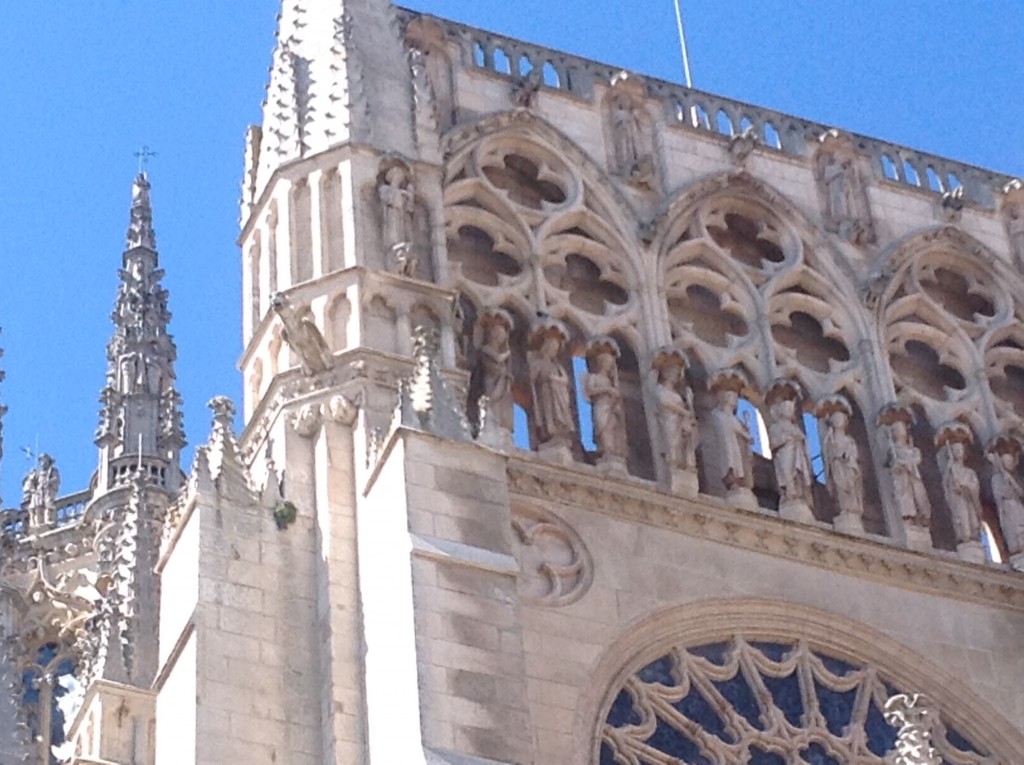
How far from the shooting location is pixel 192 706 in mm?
22453

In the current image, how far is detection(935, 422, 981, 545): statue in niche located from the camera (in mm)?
27109

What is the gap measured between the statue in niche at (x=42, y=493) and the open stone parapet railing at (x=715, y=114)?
11817mm

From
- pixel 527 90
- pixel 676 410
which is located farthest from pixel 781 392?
pixel 527 90

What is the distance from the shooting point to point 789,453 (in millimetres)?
26984

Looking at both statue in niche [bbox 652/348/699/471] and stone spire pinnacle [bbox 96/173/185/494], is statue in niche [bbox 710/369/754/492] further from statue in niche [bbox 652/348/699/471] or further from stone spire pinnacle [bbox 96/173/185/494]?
stone spire pinnacle [bbox 96/173/185/494]

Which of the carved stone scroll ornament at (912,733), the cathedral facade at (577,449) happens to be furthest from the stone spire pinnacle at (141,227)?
the carved stone scroll ornament at (912,733)

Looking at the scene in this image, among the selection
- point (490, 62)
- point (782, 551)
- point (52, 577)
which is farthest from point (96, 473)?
point (782, 551)

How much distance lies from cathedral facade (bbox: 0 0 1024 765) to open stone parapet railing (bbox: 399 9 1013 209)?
0.04 m

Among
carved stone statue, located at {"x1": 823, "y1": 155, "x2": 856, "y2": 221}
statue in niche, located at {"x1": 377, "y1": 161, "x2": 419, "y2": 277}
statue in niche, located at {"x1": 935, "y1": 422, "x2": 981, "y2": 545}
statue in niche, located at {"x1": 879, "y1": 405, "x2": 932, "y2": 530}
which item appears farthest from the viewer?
carved stone statue, located at {"x1": 823, "y1": 155, "x2": 856, "y2": 221}

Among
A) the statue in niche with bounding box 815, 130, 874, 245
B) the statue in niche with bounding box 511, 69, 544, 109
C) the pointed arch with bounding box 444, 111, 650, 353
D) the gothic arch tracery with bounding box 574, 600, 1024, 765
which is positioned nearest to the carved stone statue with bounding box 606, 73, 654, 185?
the pointed arch with bounding box 444, 111, 650, 353

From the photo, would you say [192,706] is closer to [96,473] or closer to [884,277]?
[884,277]

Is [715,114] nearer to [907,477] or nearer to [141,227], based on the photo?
[907,477]

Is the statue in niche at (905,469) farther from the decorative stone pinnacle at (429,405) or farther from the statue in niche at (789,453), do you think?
the decorative stone pinnacle at (429,405)

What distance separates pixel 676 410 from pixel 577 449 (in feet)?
2.97
